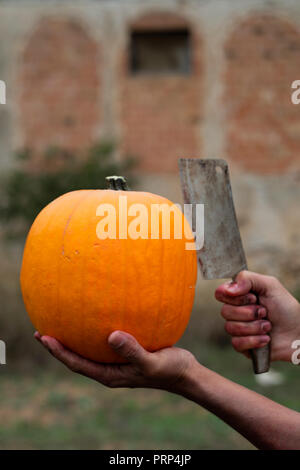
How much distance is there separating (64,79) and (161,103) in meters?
1.18

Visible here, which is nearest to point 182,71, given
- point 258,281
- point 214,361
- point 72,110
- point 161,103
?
point 161,103

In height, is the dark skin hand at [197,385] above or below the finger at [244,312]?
below

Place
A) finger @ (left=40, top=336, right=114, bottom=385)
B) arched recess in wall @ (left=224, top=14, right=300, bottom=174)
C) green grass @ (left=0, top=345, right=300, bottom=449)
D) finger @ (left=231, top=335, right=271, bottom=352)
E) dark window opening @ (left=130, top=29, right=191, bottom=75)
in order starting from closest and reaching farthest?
finger @ (left=40, top=336, right=114, bottom=385) < finger @ (left=231, top=335, right=271, bottom=352) < green grass @ (left=0, top=345, right=300, bottom=449) < arched recess in wall @ (left=224, top=14, right=300, bottom=174) < dark window opening @ (left=130, top=29, right=191, bottom=75)

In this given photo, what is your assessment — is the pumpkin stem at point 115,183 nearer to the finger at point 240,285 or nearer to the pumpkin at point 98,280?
the pumpkin at point 98,280

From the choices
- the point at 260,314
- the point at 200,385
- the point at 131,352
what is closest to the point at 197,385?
the point at 200,385

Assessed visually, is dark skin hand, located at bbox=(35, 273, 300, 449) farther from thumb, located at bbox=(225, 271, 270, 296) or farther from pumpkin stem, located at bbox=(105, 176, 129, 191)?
pumpkin stem, located at bbox=(105, 176, 129, 191)

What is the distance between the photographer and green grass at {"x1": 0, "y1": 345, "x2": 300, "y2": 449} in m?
3.59

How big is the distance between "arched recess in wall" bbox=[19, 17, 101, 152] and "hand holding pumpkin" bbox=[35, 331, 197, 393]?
4.73 metres

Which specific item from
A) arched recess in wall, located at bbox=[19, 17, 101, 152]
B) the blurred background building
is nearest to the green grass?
the blurred background building

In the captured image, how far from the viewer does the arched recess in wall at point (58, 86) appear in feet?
20.0

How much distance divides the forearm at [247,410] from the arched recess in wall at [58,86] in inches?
188

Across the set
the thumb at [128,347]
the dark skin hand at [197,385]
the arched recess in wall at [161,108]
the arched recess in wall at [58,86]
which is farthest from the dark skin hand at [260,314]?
the arched recess in wall at [58,86]

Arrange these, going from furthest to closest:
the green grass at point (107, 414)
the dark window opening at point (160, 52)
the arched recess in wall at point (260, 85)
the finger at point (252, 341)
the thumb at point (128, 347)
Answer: the dark window opening at point (160, 52) < the arched recess in wall at point (260, 85) < the green grass at point (107, 414) < the finger at point (252, 341) < the thumb at point (128, 347)
